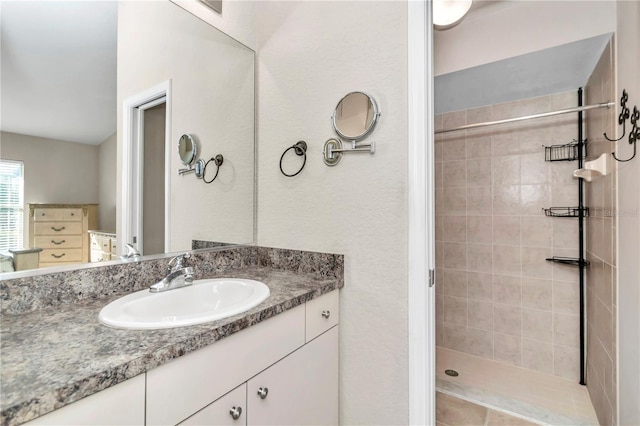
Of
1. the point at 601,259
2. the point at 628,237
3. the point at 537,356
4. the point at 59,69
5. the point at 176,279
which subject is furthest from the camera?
the point at 537,356

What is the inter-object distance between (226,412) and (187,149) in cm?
110

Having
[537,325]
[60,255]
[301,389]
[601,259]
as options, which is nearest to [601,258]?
[601,259]

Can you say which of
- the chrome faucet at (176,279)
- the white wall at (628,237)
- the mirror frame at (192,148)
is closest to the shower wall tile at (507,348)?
the white wall at (628,237)

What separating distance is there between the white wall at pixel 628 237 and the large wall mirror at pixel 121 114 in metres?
1.65

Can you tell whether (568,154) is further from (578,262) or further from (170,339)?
(170,339)

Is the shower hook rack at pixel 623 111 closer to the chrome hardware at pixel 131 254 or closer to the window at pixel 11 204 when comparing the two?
the chrome hardware at pixel 131 254

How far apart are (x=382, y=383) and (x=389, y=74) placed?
1.26 m

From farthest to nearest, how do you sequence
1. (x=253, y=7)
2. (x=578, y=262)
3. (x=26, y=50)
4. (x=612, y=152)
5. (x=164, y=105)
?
(x=578, y=262) → (x=253, y=7) → (x=612, y=152) → (x=164, y=105) → (x=26, y=50)

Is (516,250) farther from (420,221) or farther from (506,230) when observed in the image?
(420,221)

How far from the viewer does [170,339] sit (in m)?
0.70

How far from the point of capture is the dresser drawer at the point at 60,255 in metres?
0.94

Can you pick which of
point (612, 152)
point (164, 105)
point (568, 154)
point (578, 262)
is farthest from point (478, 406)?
point (164, 105)

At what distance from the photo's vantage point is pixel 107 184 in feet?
3.61

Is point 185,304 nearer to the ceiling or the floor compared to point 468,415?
nearer to the ceiling
